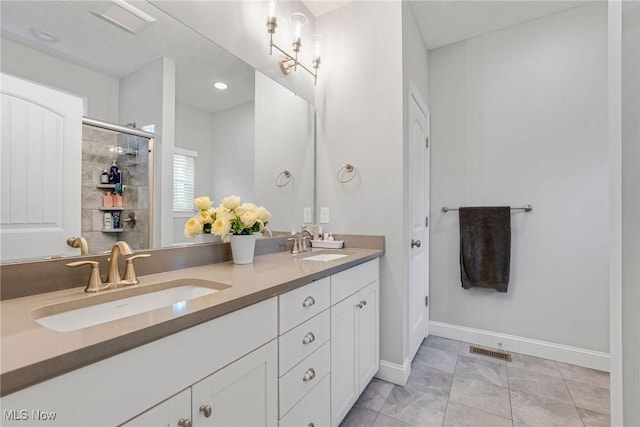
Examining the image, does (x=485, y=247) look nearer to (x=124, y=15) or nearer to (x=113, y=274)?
(x=113, y=274)

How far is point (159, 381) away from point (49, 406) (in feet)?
0.63

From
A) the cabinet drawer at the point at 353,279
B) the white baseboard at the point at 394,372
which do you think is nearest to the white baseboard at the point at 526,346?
the white baseboard at the point at 394,372

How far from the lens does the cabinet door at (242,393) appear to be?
73 cm

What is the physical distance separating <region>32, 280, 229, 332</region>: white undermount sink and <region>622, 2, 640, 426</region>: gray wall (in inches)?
36.4

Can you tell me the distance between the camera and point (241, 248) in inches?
56.0

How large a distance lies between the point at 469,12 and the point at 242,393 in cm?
285

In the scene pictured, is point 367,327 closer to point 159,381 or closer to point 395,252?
point 395,252

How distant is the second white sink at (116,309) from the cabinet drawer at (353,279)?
1.93 ft

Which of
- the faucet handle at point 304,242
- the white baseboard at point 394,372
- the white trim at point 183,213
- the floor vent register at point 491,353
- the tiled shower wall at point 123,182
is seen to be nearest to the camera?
the tiled shower wall at point 123,182

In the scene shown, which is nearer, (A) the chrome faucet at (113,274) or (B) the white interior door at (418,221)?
(A) the chrome faucet at (113,274)

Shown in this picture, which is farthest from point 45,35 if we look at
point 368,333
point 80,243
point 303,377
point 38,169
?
point 368,333

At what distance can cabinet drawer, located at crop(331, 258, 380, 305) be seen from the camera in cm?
138

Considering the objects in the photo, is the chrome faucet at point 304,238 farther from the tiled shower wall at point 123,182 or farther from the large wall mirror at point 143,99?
the tiled shower wall at point 123,182

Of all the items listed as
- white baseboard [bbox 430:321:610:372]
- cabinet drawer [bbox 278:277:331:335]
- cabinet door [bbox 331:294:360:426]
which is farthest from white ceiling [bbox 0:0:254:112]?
white baseboard [bbox 430:321:610:372]
